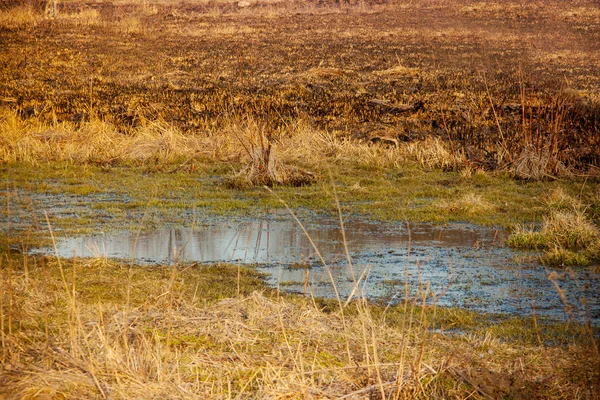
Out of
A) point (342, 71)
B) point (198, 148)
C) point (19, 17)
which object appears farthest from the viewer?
point (19, 17)

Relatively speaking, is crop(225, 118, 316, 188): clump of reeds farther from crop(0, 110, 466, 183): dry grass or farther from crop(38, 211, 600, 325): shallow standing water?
crop(38, 211, 600, 325): shallow standing water

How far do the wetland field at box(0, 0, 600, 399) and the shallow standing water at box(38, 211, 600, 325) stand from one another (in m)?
0.04

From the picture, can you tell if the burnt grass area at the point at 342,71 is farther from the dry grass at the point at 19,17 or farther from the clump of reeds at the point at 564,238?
the clump of reeds at the point at 564,238

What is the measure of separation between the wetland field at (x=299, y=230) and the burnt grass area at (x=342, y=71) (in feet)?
0.50

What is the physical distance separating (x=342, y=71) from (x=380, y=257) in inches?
780

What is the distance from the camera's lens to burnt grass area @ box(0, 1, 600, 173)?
55.0 feet

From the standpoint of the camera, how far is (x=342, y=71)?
2788 centimetres

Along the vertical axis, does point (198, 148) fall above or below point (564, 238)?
below

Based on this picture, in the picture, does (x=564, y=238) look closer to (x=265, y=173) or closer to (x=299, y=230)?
(x=299, y=230)

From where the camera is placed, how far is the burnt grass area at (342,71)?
16750 mm

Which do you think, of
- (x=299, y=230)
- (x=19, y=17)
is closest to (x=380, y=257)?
(x=299, y=230)

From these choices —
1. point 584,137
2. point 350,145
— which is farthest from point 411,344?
point 584,137

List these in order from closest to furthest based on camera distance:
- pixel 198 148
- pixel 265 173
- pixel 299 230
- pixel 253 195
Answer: pixel 299 230, pixel 253 195, pixel 265 173, pixel 198 148

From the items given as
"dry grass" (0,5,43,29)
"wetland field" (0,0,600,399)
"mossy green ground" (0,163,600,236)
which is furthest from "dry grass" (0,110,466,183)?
"dry grass" (0,5,43,29)
